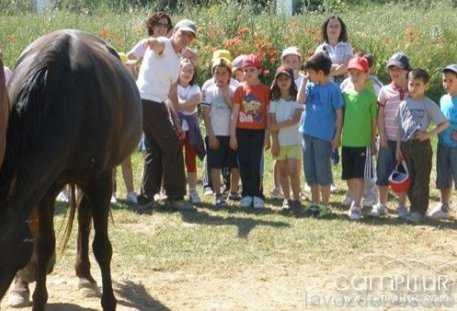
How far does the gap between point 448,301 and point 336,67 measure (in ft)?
15.2

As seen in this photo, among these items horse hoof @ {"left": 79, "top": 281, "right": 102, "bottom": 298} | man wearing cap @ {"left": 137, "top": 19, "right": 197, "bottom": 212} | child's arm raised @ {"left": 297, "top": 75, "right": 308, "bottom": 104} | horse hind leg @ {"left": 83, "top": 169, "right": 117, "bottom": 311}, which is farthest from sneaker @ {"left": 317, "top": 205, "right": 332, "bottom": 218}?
horse hind leg @ {"left": 83, "top": 169, "right": 117, "bottom": 311}

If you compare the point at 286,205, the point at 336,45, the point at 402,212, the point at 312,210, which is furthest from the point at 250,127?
the point at 336,45

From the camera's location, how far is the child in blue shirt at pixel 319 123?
28.3ft

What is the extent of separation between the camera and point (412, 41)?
647 inches

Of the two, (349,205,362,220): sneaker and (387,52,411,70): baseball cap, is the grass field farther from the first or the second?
(387,52,411,70): baseball cap

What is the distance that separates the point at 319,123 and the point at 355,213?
0.93m

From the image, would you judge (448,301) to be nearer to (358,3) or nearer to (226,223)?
(226,223)

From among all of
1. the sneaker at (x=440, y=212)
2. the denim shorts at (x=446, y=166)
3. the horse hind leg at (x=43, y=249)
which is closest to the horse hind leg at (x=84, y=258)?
the horse hind leg at (x=43, y=249)

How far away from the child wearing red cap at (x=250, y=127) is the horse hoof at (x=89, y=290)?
10.0 feet

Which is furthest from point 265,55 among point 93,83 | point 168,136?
point 93,83

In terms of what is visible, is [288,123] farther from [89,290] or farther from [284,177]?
[89,290]

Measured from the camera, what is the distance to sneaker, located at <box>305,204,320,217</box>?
339 inches

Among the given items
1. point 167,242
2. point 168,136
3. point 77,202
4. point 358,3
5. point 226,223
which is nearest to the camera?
point 77,202

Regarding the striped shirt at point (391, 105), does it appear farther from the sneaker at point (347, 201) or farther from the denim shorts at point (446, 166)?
the sneaker at point (347, 201)
